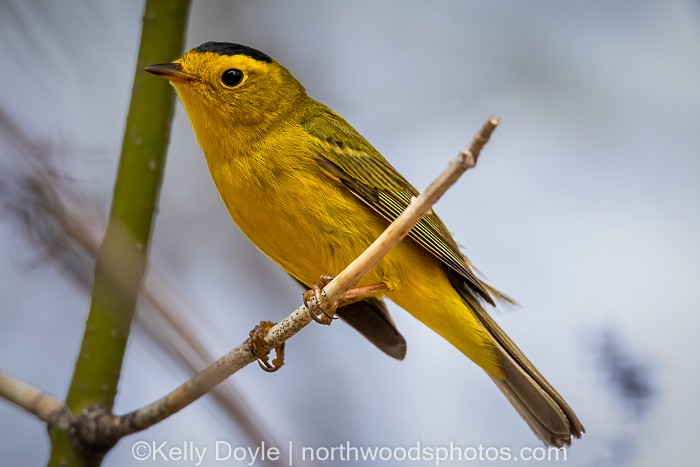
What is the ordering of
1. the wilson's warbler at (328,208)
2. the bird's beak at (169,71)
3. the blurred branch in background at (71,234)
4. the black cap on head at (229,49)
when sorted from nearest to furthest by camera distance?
the blurred branch in background at (71,234) → the bird's beak at (169,71) → the wilson's warbler at (328,208) → the black cap on head at (229,49)

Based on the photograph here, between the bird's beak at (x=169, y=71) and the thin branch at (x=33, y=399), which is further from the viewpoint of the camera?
the bird's beak at (x=169, y=71)

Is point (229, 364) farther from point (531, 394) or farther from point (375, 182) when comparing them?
point (531, 394)

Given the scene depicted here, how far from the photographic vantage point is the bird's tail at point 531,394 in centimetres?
249

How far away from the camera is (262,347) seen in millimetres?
2172

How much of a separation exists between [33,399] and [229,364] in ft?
1.51

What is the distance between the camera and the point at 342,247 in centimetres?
235

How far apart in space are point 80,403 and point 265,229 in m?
0.76

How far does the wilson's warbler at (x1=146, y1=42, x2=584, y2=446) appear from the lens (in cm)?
235

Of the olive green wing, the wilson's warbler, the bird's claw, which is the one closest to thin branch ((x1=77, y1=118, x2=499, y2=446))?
the bird's claw

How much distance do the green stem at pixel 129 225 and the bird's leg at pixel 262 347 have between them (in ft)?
1.23

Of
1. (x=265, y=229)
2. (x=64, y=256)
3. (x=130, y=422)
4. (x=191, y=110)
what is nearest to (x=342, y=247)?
(x=265, y=229)

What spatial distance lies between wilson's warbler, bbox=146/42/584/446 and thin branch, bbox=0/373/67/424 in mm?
793

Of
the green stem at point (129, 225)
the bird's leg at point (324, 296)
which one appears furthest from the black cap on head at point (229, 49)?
the bird's leg at point (324, 296)

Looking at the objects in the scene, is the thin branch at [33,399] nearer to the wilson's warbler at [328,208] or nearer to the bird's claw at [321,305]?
the bird's claw at [321,305]
